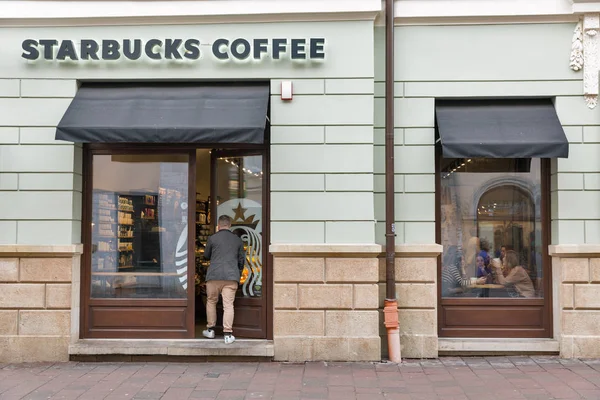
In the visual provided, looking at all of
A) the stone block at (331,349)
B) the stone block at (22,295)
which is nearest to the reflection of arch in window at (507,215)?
Answer: the stone block at (331,349)

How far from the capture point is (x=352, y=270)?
8188mm

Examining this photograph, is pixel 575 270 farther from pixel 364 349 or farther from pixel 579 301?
pixel 364 349

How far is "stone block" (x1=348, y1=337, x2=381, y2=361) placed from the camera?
8.11 m

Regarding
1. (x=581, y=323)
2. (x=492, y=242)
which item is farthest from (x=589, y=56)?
(x=581, y=323)

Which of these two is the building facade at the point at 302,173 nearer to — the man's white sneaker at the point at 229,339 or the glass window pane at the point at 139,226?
the glass window pane at the point at 139,226

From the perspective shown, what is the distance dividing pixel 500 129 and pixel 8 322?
7369mm

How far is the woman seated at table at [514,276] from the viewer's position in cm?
884

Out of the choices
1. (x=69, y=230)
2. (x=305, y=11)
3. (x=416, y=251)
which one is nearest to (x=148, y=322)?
(x=69, y=230)

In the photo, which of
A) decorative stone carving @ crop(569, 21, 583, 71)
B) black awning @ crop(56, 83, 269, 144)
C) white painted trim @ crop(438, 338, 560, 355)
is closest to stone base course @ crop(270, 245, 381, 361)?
white painted trim @ crop(438, 338, 560, 355)

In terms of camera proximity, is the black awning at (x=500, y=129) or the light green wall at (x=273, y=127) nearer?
the black awning at (x=500, y=129)

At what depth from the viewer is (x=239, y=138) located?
7891 mm

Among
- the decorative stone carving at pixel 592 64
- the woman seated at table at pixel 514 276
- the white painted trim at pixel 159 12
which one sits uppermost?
the white painted trim at pixel 159 12

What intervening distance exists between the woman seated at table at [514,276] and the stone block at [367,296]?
205 cm

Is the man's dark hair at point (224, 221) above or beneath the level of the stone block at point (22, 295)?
above
